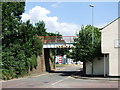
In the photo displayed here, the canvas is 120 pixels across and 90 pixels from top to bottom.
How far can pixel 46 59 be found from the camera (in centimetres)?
4831

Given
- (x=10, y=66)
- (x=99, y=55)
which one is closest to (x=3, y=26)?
(x=10, y=66)

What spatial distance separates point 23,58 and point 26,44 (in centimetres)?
249

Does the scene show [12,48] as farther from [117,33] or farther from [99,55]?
[117,33]

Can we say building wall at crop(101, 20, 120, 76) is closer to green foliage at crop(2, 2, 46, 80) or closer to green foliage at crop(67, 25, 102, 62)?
green foliage at crop(67, 25, 102, 62)

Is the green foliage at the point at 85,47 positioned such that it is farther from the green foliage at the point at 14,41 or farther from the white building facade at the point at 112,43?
the green foliage at the point at 14,41

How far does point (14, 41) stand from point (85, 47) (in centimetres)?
915

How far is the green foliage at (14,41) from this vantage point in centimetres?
2853

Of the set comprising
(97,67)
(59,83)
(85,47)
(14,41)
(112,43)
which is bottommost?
(59,83)

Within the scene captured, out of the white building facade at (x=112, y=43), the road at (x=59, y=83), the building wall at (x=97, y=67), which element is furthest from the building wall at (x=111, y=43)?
the building wall at (x=97, y=67)

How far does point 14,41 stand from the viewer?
3117 cm

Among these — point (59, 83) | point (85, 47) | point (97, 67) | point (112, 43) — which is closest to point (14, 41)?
point (85, 47)

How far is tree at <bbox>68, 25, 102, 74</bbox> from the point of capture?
2986 centimetres

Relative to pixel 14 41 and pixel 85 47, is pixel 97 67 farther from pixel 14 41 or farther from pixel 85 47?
pixel 14 41

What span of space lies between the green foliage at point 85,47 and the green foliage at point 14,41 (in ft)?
20.2
